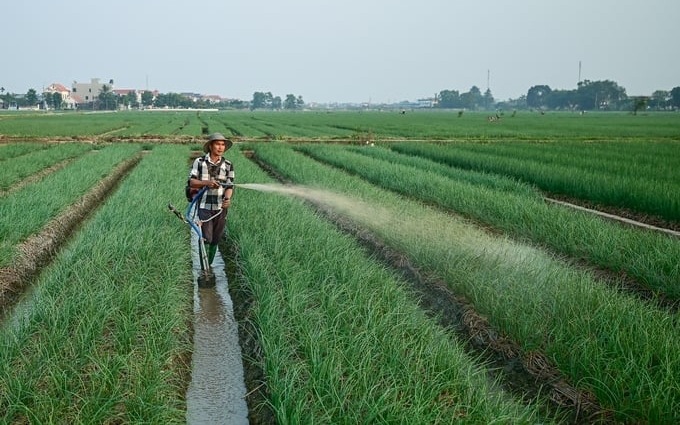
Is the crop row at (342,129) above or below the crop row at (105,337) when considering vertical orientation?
above

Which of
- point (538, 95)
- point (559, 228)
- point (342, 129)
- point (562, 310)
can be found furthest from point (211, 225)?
point (538, 95)

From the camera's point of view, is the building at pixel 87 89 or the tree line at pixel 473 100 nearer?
the tree line at pixel 473 100

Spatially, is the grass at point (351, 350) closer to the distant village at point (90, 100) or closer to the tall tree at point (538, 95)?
the distant village at point (90, 100)

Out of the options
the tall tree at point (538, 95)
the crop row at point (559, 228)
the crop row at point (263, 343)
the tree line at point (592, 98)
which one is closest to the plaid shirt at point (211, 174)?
the crop row at point (263, 343)

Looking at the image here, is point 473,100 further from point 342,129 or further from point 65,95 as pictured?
point 342,129

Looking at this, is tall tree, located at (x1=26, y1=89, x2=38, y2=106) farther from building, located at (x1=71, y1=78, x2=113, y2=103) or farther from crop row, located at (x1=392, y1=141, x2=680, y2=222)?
crop row, located at (x1=392, y1=141, x2=680, y2=222)

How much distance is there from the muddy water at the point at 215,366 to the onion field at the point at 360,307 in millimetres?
88

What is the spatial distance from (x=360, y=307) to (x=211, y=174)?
6.64 feet

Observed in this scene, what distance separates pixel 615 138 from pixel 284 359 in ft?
90.8

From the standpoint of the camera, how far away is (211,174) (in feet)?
18.2

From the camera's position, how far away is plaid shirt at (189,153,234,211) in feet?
18.0

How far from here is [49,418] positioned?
281cm

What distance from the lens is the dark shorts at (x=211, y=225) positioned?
574 centimetres

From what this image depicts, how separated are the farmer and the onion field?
44cm
